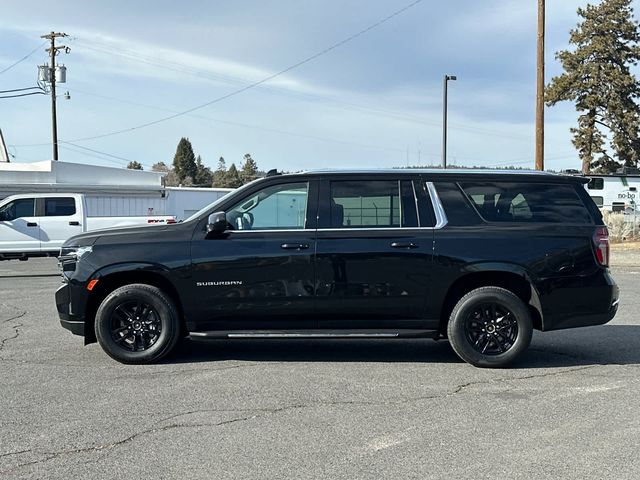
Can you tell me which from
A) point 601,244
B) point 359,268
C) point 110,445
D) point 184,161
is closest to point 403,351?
point 359,268

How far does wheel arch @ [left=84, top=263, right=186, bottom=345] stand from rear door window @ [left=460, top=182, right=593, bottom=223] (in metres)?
3.16

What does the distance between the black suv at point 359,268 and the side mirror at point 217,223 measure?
0.02 meters

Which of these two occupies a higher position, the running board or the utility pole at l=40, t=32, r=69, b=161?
the utility pole at l=40, t=32, r=69, b=161

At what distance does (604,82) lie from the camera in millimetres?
45875

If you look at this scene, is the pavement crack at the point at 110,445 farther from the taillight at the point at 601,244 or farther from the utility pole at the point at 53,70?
the utility pole at the point at 53,70

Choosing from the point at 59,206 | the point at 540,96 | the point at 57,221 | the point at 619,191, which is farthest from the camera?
the point at 619,191

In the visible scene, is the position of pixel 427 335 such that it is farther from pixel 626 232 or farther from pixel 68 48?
pixel 68 48

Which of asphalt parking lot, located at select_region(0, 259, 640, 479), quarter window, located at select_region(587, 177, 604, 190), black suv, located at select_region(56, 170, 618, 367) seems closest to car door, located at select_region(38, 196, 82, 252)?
asphalt parking lot, located at select_region(0, 259, 640, 479)

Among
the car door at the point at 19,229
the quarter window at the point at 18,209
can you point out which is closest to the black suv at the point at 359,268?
the car door at the point at 19,229

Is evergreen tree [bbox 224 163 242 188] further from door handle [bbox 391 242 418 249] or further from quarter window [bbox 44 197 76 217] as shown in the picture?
door handle [bbox 391 242 418 249]

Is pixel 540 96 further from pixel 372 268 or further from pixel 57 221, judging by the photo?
pixel 372 268

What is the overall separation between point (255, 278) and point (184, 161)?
339ft

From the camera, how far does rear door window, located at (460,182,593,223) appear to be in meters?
6.89

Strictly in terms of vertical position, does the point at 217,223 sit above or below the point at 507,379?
above
